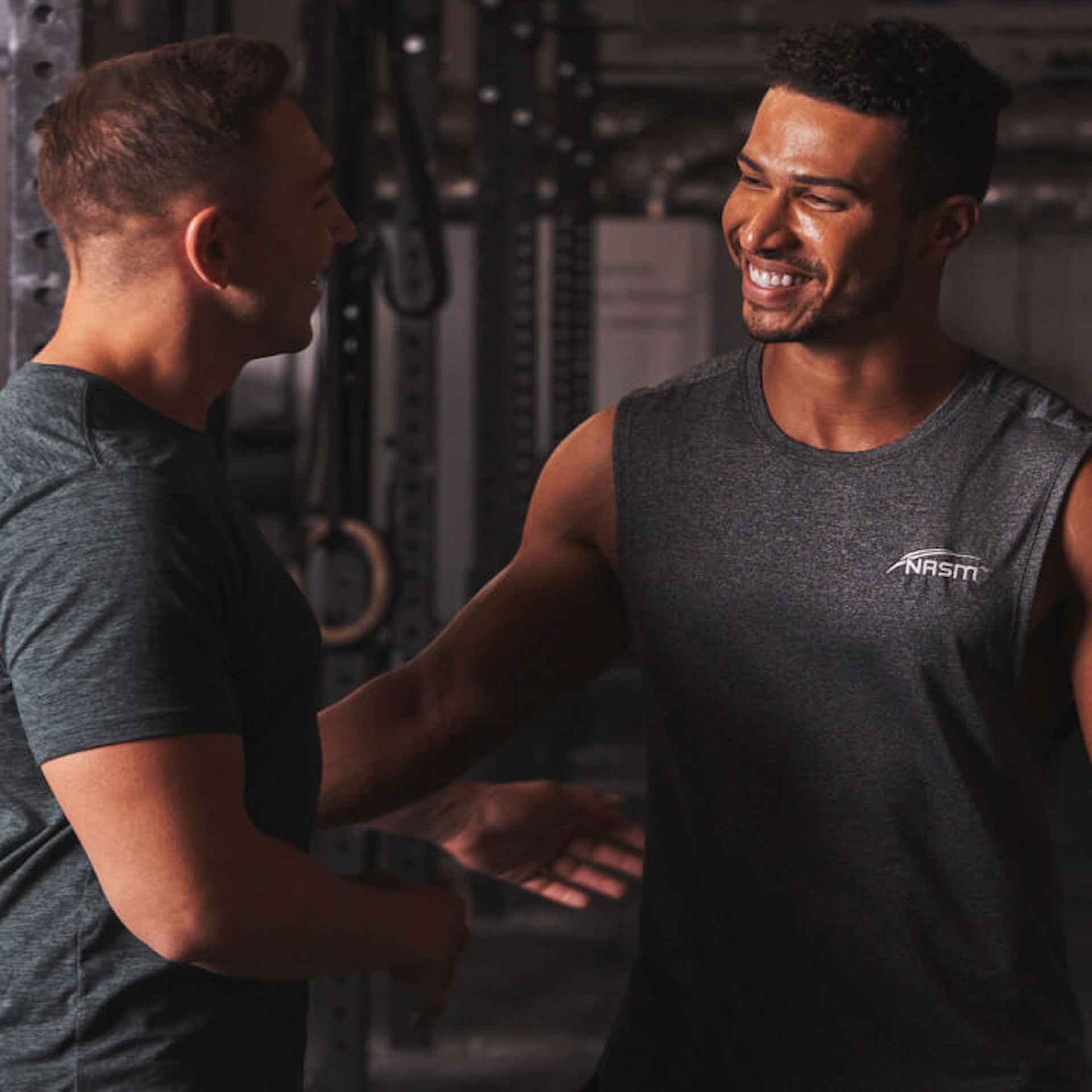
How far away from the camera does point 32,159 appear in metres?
1.77

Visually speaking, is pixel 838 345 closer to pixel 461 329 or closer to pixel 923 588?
pixel 923 588

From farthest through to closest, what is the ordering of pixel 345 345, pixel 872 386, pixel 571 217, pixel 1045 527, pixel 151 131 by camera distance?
pixel 571 217 < pixel 345 345 < pixel 872 386 < pixel 1045 527 < pixel 151 131

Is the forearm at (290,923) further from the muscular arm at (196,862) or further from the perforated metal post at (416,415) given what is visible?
the perforated metal post at (416,415)

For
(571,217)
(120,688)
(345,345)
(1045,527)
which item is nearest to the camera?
(120,688)

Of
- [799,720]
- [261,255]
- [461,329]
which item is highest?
[261,255]

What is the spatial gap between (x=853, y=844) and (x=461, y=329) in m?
8.75

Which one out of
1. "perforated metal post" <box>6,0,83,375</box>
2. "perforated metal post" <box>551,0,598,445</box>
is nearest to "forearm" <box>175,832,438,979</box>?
"perforated metal post" <box>6,0,83,375</box>

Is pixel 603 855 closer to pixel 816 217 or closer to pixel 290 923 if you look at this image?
pixel 290 923

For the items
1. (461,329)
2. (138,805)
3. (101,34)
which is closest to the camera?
(138,805)

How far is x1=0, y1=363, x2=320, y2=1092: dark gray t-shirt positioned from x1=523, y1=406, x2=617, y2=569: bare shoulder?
0.50m

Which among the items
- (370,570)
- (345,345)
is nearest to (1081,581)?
(370,570)

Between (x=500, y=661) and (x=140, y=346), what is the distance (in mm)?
639

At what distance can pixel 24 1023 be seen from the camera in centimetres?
121

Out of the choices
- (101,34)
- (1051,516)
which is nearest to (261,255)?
(1051,516)
